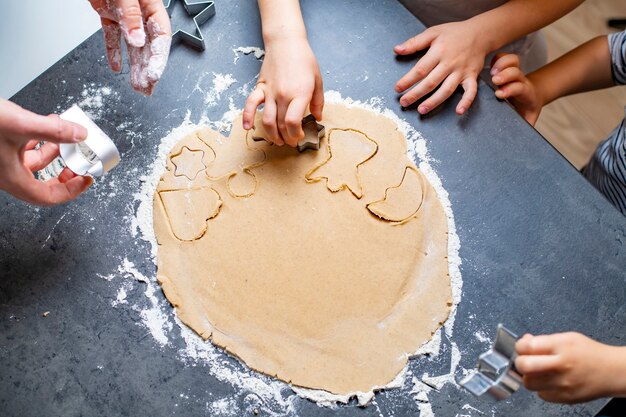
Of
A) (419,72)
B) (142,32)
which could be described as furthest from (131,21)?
(419,72)

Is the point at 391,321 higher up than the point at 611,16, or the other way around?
the point at 391,321

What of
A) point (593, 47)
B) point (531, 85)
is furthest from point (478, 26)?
point (593, 47)

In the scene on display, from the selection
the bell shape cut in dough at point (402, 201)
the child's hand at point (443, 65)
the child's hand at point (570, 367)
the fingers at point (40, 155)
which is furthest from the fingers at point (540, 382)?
the fingers at point (40, 155)

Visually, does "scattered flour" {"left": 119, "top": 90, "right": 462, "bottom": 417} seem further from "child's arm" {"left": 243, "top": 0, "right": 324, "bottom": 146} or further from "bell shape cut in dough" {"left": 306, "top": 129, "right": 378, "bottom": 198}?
"child's arm" {"left": 243, "top": 0, "right": 324, "bottom": 146}

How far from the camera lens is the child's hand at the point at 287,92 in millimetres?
965

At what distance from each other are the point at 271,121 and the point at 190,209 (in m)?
0.21

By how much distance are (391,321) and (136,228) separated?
458mm

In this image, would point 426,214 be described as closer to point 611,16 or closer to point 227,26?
point 227,26

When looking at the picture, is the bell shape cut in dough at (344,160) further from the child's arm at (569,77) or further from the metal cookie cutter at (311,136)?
the child's arm at (569,77)

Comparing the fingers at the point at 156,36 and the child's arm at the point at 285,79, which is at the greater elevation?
the fingers at the point at 156,36

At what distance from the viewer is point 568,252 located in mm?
Result: 925

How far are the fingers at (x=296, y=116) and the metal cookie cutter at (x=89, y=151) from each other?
290mm

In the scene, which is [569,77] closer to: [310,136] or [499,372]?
[310,136]

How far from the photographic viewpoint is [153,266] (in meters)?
0.94
